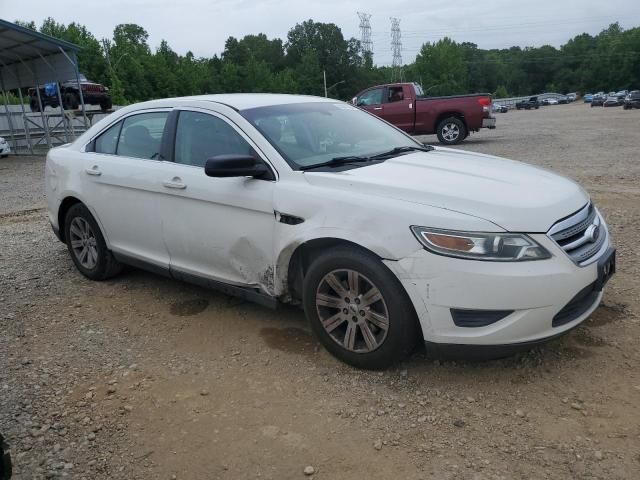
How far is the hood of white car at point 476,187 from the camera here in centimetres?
294

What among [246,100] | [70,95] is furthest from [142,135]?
[70,95]

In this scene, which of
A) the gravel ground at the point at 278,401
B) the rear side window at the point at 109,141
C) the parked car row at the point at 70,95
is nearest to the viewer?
the gravel ground at the point at 278,401

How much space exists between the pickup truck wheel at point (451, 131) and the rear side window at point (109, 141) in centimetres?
1300

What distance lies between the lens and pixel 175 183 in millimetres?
4039

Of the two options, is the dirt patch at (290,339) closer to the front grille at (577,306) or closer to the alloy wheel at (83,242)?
the front grille at (577,306)

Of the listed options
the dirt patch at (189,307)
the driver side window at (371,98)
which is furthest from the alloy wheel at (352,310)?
the driver side window at (371,98)

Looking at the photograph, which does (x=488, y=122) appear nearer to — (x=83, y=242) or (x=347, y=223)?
(x=83, y=242)

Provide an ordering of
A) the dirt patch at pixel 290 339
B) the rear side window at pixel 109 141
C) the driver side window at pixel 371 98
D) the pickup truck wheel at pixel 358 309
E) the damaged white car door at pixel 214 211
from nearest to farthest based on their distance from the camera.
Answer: the pickup truck wheel at pixel 358 309
the damaged white car door at pixel 214 211
the dirt patch at pixel 290 339
the rear side window at pixel 109 141
the driver side window at pixel 371 98

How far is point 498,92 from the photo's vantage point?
390 ft

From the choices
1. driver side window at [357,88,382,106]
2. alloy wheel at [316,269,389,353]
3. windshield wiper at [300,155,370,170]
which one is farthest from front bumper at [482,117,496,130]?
alloy wheel at [316,269,389,353]

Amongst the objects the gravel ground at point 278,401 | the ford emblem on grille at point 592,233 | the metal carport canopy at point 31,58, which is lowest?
the gravel ground at point 278,401

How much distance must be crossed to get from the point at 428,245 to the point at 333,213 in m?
0.61

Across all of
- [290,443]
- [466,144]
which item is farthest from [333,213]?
[466,144]

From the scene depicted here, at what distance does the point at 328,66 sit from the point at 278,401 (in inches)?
4102
